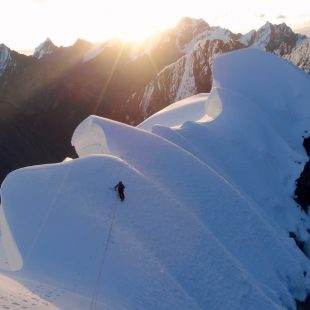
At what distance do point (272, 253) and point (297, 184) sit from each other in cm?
901

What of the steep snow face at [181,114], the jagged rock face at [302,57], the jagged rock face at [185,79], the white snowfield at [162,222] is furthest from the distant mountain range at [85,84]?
the white snowfield at [162,222]

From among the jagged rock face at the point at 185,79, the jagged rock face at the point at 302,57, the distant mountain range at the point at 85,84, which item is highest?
the jagged rock face at the point at 302,57

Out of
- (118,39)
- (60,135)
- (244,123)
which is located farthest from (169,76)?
(118,39)

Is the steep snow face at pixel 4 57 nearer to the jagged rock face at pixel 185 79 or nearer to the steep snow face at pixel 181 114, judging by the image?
the jagged rock face at pixel 185 79

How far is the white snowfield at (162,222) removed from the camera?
2241cm

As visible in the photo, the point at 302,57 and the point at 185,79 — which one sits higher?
the point at 302,57

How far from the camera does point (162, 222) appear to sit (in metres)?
26.2

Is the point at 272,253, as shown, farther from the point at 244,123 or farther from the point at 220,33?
the point at 220,33

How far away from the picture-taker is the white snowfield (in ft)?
73.5

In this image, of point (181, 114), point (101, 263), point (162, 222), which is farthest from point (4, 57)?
point (101, 263)

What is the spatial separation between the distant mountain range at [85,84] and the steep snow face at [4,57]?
40cm

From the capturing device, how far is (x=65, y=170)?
98.7ft

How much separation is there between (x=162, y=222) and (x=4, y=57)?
177m

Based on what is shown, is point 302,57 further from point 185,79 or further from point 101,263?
point 101,263
